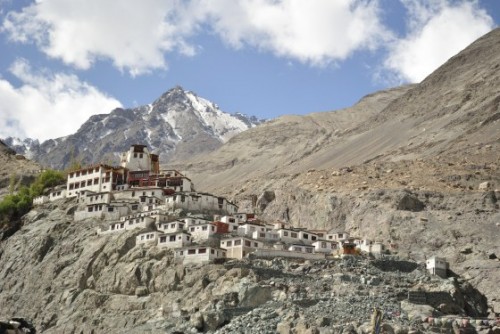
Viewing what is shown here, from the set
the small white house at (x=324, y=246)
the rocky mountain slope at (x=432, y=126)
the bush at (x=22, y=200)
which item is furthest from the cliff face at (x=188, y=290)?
the rocky mountain slope at (x=432, y=126)

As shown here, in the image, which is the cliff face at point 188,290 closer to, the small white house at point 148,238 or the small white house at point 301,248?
the small white house at point 148,238

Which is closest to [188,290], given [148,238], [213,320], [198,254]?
[198,254]

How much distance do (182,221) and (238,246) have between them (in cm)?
722

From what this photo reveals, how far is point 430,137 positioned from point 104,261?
85841 millimetres

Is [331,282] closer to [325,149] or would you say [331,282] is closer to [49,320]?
[49,320]

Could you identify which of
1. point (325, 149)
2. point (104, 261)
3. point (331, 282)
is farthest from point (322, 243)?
point (325, 149)

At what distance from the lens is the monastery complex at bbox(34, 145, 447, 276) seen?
244 ft

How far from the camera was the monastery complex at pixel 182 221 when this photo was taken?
74.5 meters

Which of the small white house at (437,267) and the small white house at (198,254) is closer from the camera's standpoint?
the small white house at (198,254)

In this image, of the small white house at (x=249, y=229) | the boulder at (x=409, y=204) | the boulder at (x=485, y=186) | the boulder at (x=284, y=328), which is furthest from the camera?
the boulder at (x=485, y=186)

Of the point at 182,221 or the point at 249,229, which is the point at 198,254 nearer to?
the point at 182,221

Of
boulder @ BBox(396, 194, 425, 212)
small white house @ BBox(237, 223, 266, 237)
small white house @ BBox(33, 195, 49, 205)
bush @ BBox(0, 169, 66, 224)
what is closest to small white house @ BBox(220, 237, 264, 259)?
small white house @ BBox(237, 223, 266, 237)

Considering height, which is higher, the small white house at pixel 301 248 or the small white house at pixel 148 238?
the small white house at pixel 148 238

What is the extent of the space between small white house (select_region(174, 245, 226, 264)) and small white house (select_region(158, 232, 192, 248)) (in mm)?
1337
